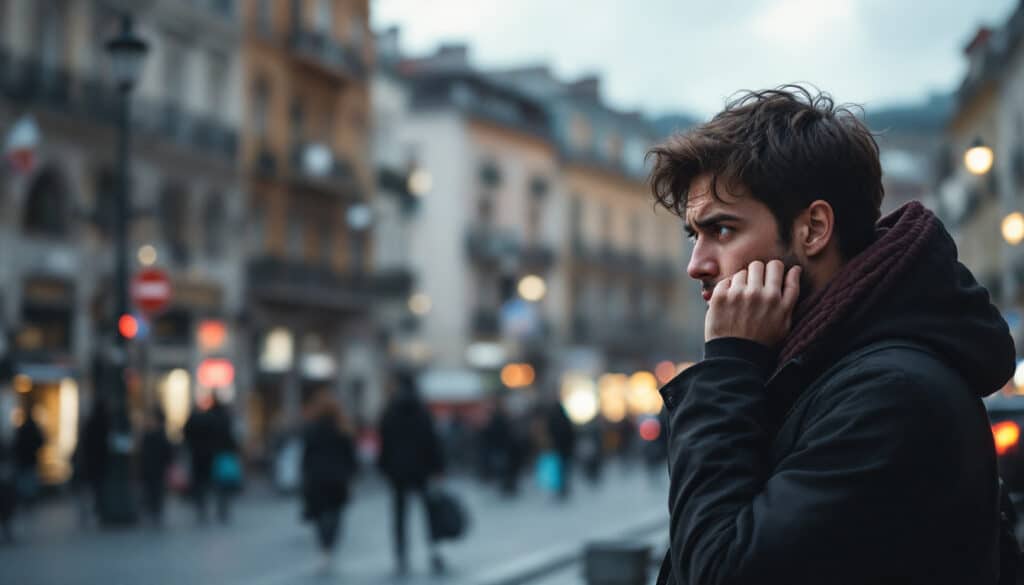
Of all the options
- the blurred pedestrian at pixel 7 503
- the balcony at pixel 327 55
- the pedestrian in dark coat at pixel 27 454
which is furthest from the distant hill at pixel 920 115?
the blurred pedestrian at pixel 7 503

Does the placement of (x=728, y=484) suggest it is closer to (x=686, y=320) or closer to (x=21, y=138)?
(x=21, y=138)

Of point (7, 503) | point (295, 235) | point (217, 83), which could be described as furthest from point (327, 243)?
point (7, 503)

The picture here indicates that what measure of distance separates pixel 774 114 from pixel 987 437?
57cm

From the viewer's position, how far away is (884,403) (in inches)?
74.3

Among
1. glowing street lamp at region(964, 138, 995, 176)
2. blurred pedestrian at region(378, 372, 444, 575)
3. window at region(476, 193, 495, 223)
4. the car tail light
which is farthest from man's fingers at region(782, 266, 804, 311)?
window at region(476, 193, 495, 223)

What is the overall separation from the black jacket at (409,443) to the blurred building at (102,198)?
11.4 meters

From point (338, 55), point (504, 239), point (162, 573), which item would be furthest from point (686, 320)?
point (162, 573)

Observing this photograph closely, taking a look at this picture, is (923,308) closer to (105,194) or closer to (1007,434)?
(1007,434)

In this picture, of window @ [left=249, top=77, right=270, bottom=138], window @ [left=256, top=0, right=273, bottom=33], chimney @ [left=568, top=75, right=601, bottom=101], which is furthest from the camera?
chimney @ [left=568, top=75, right=601, bottom=101]

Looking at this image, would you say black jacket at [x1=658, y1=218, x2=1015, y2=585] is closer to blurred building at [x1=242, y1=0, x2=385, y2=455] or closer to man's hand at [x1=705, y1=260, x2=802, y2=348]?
man's hand at [x1=705, y1=260, x2=802, y2=348]

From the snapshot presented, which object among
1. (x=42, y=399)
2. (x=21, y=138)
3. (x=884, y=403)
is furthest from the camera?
(x=42, y=399)

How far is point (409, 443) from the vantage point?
45.1 ft

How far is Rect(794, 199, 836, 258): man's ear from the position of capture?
2150 millimetres

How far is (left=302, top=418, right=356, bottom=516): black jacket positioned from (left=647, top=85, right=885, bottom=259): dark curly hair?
12.5m
